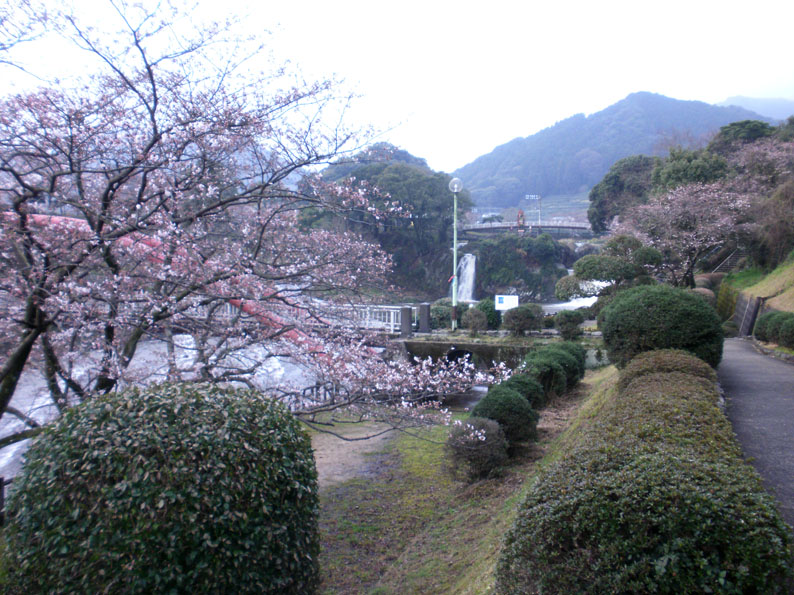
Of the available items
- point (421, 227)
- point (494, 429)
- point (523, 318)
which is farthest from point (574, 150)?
point (494, 429)

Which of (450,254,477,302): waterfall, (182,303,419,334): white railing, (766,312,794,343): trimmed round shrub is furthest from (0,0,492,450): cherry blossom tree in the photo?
(450,254,477,302): waterfall

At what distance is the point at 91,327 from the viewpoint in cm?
454

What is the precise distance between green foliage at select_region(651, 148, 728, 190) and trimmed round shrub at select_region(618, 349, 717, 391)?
65.0 feet

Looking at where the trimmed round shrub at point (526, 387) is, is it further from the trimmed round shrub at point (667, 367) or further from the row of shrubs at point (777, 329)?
the row of shrubs at point (777, 329)

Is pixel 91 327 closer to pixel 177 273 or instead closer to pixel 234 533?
pixel 177 273

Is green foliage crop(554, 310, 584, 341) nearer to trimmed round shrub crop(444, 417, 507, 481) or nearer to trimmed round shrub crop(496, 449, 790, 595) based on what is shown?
trimmed round shrub crop(444, 417, 507, 481)

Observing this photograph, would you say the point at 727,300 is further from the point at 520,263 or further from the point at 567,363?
the point at 567,363

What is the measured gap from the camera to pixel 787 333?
10.8 metres

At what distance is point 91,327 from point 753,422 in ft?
21.3

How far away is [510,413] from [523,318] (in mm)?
9801

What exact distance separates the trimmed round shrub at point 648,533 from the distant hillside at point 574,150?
48.9m

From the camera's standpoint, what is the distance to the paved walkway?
356 centimetres

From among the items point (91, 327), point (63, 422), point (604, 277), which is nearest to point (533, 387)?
point (91, 327)

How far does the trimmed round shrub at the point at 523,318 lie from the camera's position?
1722cm
